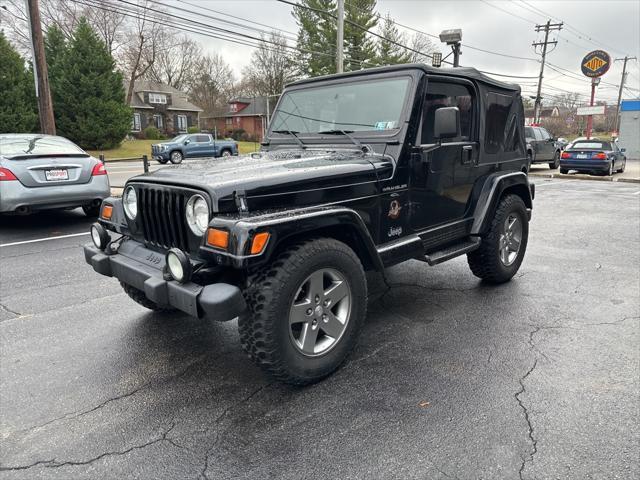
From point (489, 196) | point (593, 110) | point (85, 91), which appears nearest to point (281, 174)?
point (489, 196)

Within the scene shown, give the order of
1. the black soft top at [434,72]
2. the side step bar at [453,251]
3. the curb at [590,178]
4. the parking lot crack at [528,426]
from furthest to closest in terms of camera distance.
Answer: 1. the curb at [590,178]
2. the side step bar at [453,251]
3. the black soft top at [434,72]
4. the parking lot crack at [528,426]

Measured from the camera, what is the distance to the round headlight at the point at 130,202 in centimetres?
323

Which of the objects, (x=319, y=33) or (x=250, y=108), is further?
(x=250, y=108)

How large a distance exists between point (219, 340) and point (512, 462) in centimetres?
216

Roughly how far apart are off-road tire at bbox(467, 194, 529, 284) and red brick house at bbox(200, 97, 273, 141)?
184ft

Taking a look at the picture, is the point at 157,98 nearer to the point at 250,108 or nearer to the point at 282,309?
the point at 250,108

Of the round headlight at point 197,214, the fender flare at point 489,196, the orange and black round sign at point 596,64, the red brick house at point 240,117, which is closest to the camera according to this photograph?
the round headlight at point 197,214

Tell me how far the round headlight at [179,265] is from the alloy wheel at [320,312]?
2.03 feet

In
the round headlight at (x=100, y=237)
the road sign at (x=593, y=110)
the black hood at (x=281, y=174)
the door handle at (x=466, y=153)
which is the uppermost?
the road sign at (x=593, y=110)

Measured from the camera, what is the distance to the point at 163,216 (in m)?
2.90

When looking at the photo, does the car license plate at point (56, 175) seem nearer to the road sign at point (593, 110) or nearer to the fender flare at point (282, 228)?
the fender flare at point (282, 228)

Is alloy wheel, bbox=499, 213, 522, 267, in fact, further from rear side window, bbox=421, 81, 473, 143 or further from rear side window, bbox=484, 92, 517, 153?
rear side window, bbox=421, 81, 473, 143

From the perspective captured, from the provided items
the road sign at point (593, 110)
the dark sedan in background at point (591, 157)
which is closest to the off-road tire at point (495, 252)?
the dark sedan in background at point (591, 157)

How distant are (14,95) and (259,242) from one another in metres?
30.2
